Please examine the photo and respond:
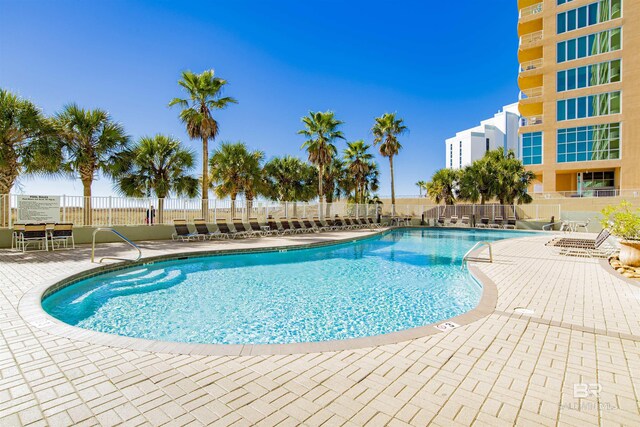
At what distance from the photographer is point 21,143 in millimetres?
11469

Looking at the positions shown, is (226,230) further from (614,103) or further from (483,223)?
(614,103)

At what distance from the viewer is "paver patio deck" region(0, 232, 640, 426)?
2.19 metres

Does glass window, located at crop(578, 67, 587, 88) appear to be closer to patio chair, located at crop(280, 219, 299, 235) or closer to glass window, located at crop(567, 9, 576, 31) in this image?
glass window, located at crop(567, 9, 576, 31)

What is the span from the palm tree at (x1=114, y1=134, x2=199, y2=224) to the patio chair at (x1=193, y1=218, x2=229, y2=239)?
1.55 metres

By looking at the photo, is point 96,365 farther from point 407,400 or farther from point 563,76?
point 563,76

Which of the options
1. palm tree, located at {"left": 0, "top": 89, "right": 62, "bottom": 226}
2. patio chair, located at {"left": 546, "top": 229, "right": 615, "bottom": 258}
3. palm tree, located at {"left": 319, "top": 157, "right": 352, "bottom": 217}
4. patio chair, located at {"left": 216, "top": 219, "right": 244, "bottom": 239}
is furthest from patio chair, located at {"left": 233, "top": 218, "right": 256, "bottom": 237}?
palm tree, located at {"left": 319, "top": 157, "right": 352, "bottom": 217}

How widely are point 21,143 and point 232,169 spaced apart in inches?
381

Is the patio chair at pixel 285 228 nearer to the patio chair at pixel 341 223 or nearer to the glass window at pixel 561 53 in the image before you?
the patio chair at pixel 341 223

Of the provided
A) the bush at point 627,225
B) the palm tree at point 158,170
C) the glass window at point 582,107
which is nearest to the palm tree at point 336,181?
the palm tree at point 158,170

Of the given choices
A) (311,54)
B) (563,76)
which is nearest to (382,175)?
(311,54)

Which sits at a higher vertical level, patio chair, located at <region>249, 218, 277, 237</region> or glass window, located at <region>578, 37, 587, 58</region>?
glass window, located at <region>578, 37, 587, 58</region>

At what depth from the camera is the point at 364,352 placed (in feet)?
10.5

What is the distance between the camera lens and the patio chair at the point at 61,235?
1055 cm

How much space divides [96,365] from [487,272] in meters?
7.67
